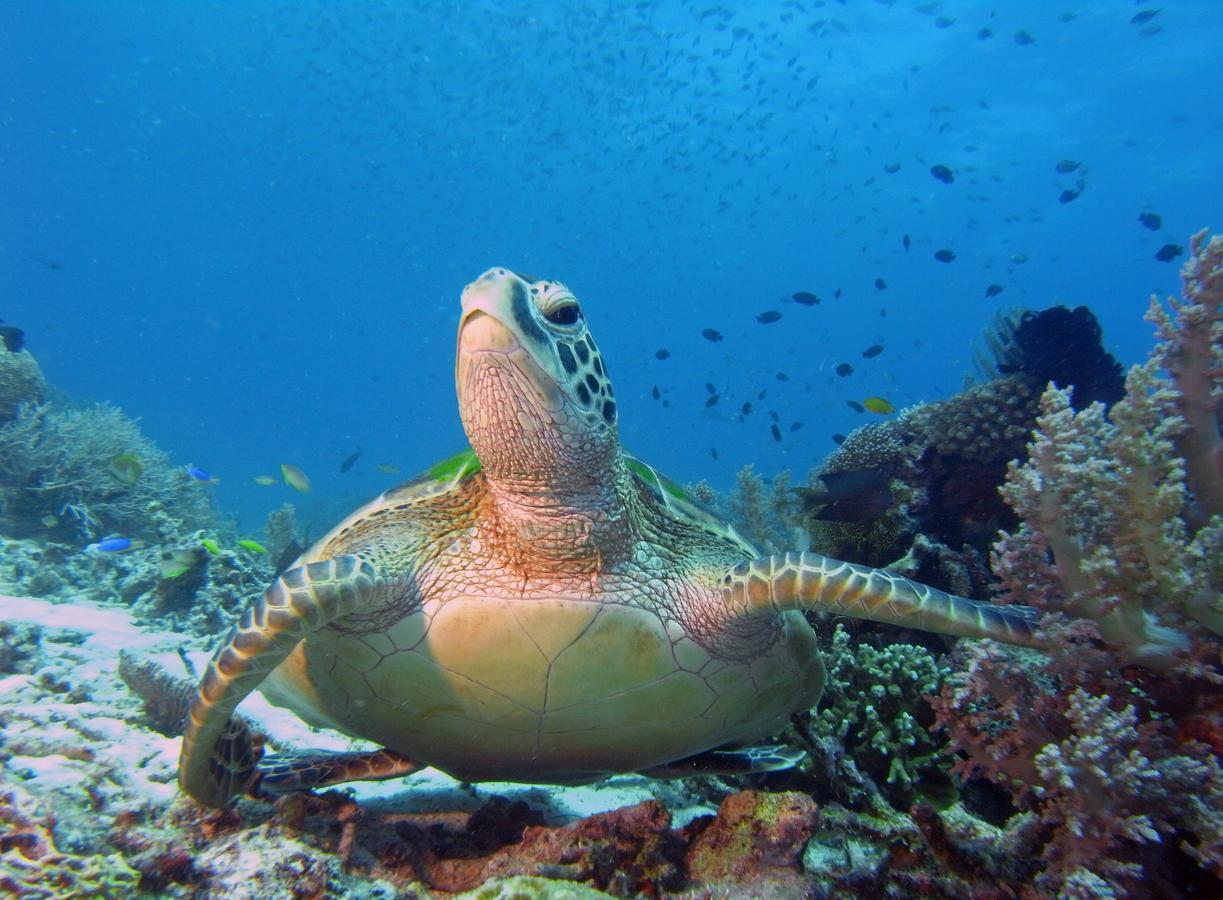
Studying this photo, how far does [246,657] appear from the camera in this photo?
2238mm

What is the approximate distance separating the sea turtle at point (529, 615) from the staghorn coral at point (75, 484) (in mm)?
8379

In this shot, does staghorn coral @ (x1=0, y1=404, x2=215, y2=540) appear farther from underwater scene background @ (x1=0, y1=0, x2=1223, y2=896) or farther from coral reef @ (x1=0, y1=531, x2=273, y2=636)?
coral reef @ (x1=0, y1=531, x2=273, y2=636)

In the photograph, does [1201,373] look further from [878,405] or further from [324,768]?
[878,405]

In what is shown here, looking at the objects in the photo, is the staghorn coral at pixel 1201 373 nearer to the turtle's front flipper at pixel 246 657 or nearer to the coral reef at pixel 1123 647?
the coral reef at pixel 1123 647

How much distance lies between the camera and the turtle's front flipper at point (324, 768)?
103 inches

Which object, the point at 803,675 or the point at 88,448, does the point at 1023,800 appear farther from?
the point at 88,448

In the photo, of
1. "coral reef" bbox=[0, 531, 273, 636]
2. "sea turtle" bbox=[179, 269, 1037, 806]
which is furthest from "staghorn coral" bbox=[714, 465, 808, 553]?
"coral reef" bbox=[0, 531, 273, 636]

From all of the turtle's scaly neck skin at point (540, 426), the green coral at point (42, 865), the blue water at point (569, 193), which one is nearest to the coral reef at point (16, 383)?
the green coral at point (42, 865)

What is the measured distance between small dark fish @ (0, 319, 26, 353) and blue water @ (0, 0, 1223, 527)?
16.5 metres

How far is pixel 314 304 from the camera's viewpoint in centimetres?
12762

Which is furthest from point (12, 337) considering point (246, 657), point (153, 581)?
point (246, 657)

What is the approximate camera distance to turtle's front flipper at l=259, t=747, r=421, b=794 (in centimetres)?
262

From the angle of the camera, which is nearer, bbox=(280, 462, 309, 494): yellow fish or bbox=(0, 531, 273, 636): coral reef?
bbox=(0, 531, 273, 636): coral reef

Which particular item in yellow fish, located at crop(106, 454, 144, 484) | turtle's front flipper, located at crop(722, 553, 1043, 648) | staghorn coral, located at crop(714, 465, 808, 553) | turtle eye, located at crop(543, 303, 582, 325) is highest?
yellow fish, located at crop(106, 454, 144, 484)
